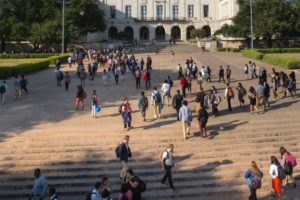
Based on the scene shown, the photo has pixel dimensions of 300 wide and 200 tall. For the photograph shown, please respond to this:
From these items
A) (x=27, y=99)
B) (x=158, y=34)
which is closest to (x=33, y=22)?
(x=158, y=34)

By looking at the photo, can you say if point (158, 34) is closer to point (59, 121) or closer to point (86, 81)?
point (86, 81)

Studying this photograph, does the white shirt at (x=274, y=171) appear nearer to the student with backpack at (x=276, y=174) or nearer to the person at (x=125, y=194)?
the student with backpack at (x=276, y=174)

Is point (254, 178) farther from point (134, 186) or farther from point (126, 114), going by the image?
point (126, 114)

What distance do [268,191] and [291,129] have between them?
16.4ft

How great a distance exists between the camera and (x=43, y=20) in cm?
6538

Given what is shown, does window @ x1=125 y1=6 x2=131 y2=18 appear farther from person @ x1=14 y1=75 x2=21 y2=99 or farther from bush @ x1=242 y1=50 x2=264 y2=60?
person @ x1=14 y1=75 x2=21 y2=99

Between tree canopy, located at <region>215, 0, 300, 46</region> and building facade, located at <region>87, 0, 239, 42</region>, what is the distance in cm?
2512

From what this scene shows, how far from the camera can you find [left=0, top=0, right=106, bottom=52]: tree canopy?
2388 inches

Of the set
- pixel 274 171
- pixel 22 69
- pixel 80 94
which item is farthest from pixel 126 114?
pixel 22 69

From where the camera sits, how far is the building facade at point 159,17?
9138 centimetres

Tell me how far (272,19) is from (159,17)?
113ft

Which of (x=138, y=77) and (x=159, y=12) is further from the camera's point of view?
(x=159, y=12)

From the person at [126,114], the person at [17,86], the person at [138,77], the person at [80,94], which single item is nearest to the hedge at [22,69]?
the person at [17,86]

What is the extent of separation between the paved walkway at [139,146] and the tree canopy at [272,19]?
142 ft
